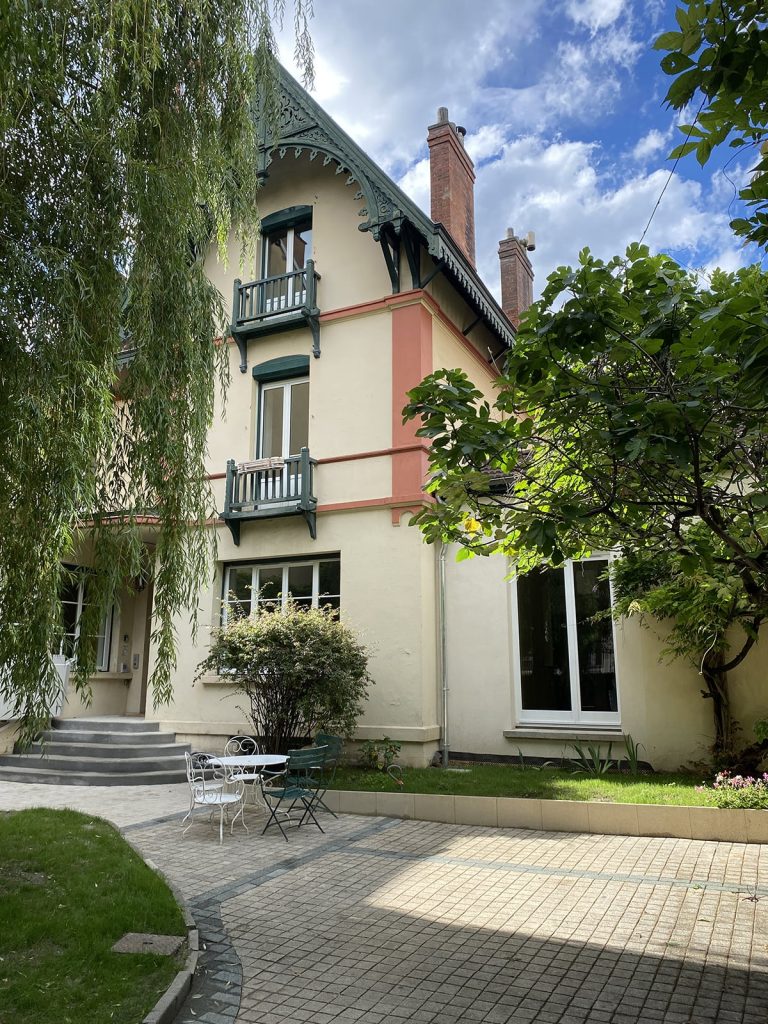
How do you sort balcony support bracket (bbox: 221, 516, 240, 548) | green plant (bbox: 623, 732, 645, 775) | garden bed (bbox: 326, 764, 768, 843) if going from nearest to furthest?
1. garden bed (bbox: 326, 764, 768, 843)
2. green plant (bbox: 623, 732, 645, 775)
3. balcony support bracket (bbox: 221, 516, 240, 548)

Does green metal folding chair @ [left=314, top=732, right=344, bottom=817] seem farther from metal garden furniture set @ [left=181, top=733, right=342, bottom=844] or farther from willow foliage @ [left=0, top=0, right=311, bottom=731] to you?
willow foliage @ [left=0, top=0, right=311, bottom=731]

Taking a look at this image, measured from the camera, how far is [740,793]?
7.96 meters

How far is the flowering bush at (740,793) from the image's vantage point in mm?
7828

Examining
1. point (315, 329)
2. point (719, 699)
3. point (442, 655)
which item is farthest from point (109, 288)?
point (719, 699)

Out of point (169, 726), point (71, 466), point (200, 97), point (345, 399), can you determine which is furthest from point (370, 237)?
point (71, 466)

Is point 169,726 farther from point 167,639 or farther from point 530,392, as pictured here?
point 530,392

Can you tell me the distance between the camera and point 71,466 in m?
4.47

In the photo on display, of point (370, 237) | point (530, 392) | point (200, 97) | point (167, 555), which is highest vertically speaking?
point (370, 237)

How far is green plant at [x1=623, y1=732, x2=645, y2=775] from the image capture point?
10352 millimetres

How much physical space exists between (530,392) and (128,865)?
17.6ft

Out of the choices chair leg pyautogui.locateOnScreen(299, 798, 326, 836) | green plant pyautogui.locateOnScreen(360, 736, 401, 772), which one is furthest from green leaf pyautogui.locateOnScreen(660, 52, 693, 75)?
green plant pyautogui.locateOnScreen(360, 736, 401, 772)

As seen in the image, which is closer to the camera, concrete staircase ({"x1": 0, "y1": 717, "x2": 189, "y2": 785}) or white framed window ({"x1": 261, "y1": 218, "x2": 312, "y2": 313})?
concrete staircase ({"x1": 0, "y1": 717, "x2": 189, "y2": 785})

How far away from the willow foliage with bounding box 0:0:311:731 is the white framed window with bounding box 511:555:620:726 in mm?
7165

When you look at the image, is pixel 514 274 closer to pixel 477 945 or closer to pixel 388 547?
pixel 388 547
